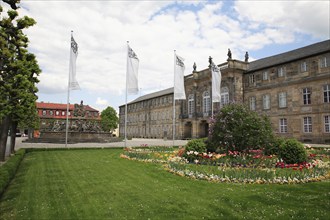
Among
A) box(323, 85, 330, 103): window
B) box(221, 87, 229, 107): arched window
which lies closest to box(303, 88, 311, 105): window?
box(323, 85, 330, 103): window

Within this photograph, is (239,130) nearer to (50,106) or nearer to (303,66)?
(303,66)

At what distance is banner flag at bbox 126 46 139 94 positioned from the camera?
2175 centimetres

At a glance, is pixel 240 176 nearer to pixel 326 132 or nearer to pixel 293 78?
pixel 326 132

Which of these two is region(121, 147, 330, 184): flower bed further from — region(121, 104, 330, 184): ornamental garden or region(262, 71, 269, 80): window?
region(262, 71, 269, 80): window

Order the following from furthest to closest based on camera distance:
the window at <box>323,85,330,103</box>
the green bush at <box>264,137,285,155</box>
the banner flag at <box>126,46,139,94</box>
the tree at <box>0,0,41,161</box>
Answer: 1. the window at <box>323,85,330,103</box>
2. the banner flag at <box>126,46,139,94</box>
3. the green bush at <box>264,137,285,155</box>
4. the tree at <box>0,0,41,161</box>

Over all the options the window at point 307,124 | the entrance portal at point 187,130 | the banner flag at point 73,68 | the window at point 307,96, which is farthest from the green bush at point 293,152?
the entrance portal at point 187,130

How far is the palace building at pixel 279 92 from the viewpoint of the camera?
2856 cm

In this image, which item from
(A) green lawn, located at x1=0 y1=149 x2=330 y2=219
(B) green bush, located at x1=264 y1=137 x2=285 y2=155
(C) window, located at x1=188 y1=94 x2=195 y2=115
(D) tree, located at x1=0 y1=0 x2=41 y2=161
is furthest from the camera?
(C) window, located at x1=188 y1=94 x2=195 y2=115

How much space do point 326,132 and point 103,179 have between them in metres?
27.6

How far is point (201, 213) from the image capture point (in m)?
5.50

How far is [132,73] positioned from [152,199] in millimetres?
16487

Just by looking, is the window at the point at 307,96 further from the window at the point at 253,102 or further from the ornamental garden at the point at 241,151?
the ornamental garden at the point at 241,151

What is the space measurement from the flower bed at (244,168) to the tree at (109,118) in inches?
2772

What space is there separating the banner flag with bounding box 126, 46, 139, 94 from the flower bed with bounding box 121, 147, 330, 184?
Result: 7613 mm
